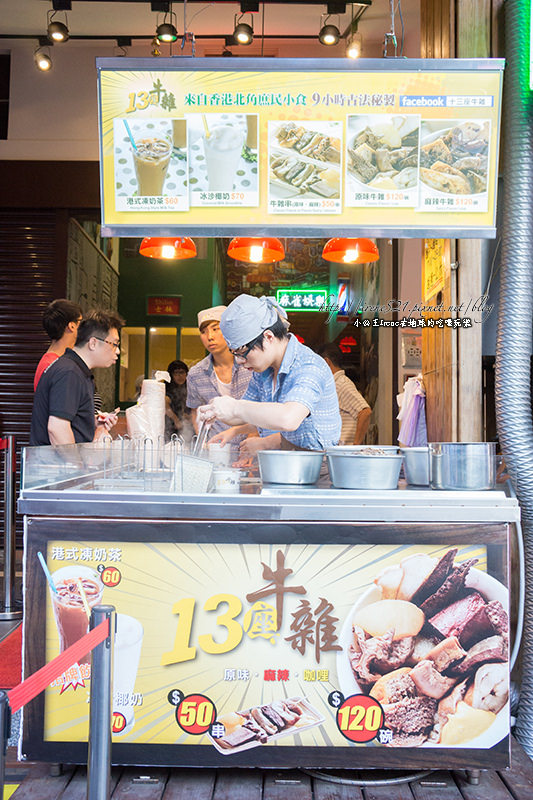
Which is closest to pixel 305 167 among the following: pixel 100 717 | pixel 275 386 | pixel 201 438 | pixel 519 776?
pixel 275 386

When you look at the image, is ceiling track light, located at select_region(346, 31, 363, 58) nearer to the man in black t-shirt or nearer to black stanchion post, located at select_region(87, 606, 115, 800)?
the man in black t-shirt

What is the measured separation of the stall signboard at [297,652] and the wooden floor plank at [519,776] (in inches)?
6.8

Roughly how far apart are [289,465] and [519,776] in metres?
1.30

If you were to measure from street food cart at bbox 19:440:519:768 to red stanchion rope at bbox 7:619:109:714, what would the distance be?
615 mm

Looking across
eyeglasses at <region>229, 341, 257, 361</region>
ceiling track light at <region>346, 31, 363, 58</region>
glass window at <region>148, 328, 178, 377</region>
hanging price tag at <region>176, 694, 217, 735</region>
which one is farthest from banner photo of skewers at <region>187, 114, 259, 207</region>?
glass window at <region>148, 328, 178, 377</region>

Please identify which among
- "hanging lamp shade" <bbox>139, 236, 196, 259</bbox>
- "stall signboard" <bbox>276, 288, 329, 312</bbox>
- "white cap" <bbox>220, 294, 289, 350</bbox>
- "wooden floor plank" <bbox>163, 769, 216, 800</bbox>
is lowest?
"wooden floor plank" <bbox>163, 769, 216, 800</bbox>

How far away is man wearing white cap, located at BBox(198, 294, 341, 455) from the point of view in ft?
8.69

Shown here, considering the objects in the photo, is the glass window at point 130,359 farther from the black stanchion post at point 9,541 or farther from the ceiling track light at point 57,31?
the black stanchion post at point 9,541

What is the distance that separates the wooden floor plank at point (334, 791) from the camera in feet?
7.14

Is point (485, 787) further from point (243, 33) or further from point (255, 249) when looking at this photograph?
point (243, 33)

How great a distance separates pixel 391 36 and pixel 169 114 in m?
1.03

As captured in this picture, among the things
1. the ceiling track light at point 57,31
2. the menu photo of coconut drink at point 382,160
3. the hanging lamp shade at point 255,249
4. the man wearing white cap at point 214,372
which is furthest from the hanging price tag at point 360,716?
the ceiling track light at point 57,31

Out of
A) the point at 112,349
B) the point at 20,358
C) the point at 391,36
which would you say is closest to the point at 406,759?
the point at 112,349

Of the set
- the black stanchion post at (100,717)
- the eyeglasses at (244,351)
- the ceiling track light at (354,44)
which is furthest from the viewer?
the ceiling track light at (354,44)
